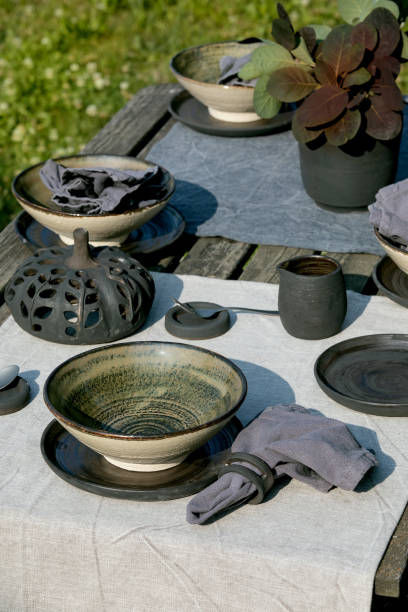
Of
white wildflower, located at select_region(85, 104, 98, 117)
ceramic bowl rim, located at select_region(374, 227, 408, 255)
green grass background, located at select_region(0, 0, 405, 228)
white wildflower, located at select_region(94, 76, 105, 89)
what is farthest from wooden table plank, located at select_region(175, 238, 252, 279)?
white wildflower, located at select_region(94, 76, 105, 89)

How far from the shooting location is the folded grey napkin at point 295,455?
1.14 metres

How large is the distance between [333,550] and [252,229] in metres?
1.05

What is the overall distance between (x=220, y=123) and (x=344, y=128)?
65 centimetres

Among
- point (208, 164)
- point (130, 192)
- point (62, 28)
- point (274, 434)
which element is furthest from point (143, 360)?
point (62, 28)

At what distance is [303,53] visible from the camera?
1.94 meters

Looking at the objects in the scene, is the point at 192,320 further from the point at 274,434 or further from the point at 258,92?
the point at 258,92

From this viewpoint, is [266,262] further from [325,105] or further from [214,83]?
[214,83]

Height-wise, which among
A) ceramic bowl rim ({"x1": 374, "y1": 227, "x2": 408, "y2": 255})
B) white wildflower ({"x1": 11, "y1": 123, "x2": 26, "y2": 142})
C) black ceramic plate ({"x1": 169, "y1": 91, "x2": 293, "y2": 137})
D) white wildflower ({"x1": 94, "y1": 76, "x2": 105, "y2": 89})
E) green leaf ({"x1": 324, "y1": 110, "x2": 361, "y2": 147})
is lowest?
white wildflower ({"x1": 11, "y1": 123, "x2": 26, "y2": 142})

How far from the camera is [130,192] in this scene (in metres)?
1.83

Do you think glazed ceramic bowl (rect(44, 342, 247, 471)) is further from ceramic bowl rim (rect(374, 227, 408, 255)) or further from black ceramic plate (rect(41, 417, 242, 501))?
ceramic bowl rim (rect(374, 227, 408, 255))

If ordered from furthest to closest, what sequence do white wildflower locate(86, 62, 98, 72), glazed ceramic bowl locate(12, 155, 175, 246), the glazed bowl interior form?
white wildflower locate(86, 62, 98, 72) → the glazed bowl interior → glazed ceramic bowl locate(12, 155, 175, 246)

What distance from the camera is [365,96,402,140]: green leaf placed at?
192 cm

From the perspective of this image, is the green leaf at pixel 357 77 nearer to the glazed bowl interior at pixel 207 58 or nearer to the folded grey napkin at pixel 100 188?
the folded grey napkin at pixel 100 188

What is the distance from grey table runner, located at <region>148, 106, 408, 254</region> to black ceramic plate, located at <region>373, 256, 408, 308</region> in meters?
0.14
